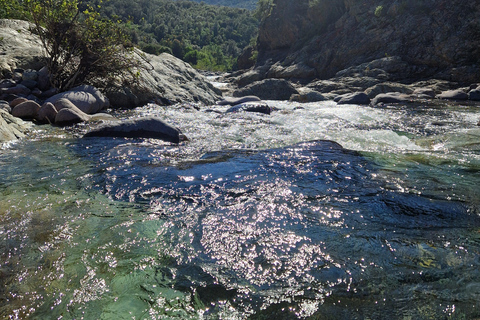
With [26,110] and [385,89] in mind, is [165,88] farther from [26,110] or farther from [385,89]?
[385,89]

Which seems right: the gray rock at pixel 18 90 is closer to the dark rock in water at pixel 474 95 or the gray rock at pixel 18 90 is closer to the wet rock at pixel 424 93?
the wet rock at pixel 424 93

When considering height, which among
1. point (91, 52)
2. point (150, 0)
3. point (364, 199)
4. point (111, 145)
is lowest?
point (111, 145)

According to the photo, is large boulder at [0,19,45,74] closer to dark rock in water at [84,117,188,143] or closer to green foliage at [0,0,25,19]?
green foliage at [0,0,25,19]

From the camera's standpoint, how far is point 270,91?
51.3 feet

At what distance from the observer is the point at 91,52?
915 centimetres

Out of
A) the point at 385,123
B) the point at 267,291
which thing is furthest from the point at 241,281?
the point at 385,123

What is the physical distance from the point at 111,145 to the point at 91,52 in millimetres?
5275

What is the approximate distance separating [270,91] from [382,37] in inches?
505

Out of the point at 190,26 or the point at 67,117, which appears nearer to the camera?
the point at 67,117

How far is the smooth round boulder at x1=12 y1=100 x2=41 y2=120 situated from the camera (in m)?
7.20

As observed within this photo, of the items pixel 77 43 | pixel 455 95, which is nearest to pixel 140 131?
pixel 77 43

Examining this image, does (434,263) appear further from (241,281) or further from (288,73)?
(288,73)

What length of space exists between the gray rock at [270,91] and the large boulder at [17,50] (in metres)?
8.63

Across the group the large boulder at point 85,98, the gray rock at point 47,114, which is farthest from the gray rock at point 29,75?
the gray rock at point 47,114
